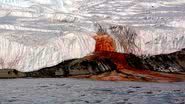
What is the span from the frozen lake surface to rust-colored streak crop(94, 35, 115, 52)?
24.8 ft

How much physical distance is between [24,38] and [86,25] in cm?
634

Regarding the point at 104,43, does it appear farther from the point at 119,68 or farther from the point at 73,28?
the point at 119,68

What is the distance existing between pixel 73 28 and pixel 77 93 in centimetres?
1504

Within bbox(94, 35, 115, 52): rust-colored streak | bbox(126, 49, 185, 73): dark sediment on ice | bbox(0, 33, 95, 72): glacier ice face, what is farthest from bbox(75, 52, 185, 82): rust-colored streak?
bbox(0, 33, 95, 72): glacier ice face

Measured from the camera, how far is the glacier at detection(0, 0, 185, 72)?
109ft

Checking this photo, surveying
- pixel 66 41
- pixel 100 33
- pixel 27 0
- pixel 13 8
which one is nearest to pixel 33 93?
pixel 66 41

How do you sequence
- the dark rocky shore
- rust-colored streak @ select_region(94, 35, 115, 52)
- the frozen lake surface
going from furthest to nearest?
rust-colored streak @ select_region(94, 35, 115, 52)
the dark rocky shore
the frozen lake surface

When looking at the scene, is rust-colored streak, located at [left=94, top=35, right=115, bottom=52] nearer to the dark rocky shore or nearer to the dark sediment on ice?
the dark rocky shore

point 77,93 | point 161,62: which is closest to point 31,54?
point 161,62

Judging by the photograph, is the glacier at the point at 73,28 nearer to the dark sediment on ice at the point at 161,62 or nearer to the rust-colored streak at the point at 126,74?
the dark sediment on ice at the point at 161,62

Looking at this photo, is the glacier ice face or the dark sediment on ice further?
the dark sediment on ice

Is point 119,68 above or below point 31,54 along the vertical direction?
below

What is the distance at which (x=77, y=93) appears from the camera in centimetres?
2342

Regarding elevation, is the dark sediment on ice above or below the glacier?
below
